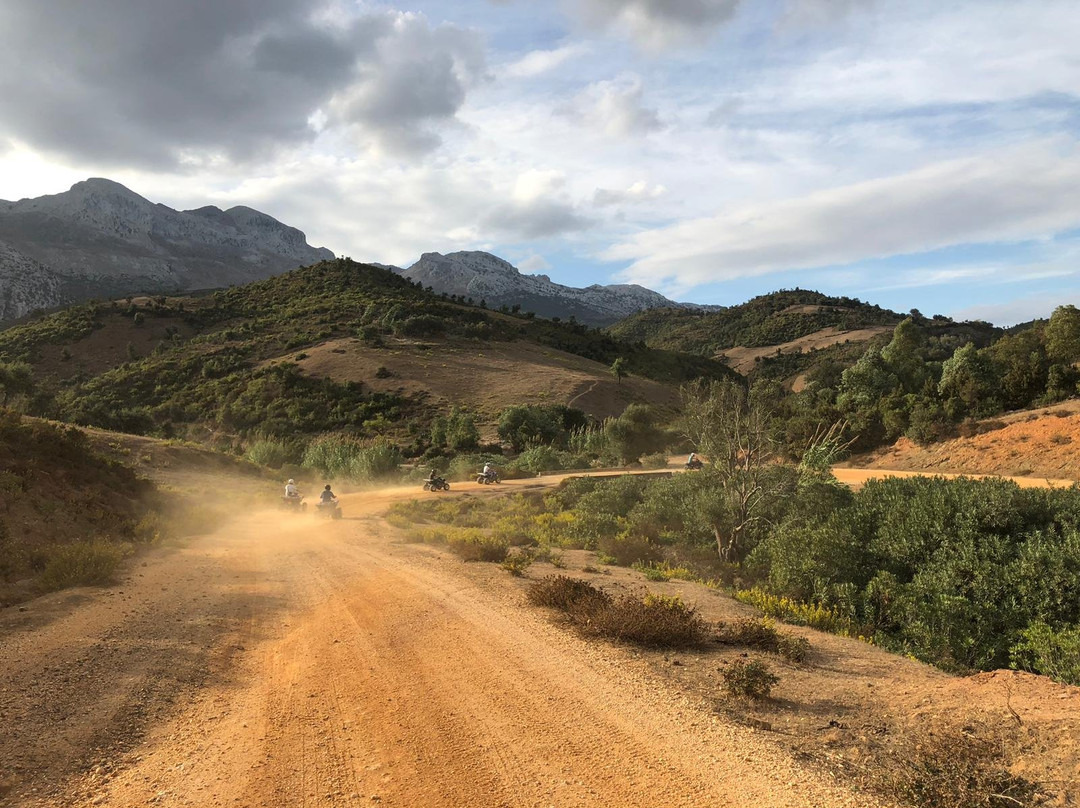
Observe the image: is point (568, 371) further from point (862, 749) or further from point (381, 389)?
point (862, 749)

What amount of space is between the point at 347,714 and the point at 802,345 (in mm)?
126710

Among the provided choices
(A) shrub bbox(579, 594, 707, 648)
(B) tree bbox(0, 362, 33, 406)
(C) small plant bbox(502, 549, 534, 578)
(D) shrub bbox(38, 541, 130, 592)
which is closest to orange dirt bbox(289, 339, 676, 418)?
(B) tree bbox(0, 362, 33, 406)

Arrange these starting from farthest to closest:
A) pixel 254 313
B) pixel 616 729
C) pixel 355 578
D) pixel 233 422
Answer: pixel 254 313 → pixel 233 422 → pixel 355 578 → pixel 616 729

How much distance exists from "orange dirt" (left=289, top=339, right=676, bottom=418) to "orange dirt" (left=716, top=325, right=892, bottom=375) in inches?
1977

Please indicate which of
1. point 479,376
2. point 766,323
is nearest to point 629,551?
point 479,376

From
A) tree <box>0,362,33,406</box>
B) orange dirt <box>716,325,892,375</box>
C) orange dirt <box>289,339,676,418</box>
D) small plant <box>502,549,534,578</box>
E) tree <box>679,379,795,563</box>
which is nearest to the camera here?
small plant <box>502,549,534,578</box>

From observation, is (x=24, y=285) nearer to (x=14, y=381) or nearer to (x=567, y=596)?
(x=14, y=381)

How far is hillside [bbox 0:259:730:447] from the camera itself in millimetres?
50250

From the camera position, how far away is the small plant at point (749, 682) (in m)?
5.80

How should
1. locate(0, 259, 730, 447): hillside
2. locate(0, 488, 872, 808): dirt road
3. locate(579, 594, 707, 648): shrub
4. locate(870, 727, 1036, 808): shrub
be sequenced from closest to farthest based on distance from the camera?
locate(870, 727, 1036, 808): shrub < locate(0, 488, 872, 808): dirt road < locate(579, 594, 707, 648): shrub < locate(0, 259, 730, 447): hillside

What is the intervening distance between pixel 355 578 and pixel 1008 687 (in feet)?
31.9

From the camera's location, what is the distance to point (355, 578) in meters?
10.9

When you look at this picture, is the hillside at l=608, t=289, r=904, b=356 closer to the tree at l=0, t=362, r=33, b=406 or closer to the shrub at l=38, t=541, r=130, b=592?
the tree at l=0, t=362, r=33, b=406

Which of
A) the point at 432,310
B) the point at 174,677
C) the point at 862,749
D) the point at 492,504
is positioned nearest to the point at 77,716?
the point at 174,677
